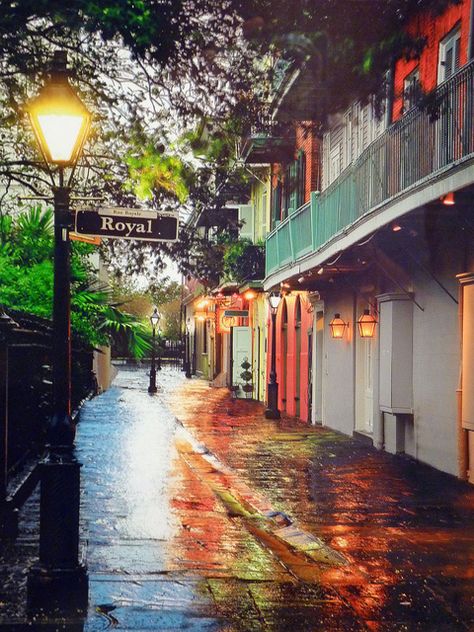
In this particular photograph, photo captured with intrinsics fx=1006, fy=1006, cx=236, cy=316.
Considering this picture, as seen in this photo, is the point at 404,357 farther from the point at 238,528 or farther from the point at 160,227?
the point at 160,227

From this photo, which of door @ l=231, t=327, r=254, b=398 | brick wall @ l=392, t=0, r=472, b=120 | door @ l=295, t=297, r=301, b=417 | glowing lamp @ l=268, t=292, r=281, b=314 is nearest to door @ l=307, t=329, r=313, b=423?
glowing lamp @ l=268, t=292, r=281, b=314

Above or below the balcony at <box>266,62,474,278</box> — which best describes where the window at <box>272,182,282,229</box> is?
above

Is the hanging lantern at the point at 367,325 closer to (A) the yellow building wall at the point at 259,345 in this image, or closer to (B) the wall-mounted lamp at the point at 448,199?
(B) the wall-mounted lamp at the point at 448,199

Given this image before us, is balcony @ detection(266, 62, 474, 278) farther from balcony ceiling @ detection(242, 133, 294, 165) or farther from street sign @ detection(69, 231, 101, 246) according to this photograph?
balcony ceiling @ detection(242, 133, 294, 165)

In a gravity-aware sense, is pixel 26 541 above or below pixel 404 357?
below

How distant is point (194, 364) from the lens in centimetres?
6119

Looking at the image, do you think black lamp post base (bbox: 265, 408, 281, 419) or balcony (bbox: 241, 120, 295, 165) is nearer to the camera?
black lamp post base (bbox: 265, 408, 281, 419)

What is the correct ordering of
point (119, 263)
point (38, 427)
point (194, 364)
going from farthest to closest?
point (194, 364)
point (119, 263)
point (38, 427)

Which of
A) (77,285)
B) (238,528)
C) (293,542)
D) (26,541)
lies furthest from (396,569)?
(77,285)

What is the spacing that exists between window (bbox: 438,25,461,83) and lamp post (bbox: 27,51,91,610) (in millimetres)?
8199

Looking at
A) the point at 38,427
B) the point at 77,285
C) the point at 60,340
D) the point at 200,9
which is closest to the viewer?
the point at 60,340

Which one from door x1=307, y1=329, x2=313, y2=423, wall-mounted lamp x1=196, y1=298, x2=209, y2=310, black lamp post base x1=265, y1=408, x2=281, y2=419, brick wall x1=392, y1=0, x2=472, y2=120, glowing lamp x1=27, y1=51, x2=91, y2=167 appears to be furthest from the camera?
wall-mounted lamp x1=196, y1=298, x2=209, y2=310

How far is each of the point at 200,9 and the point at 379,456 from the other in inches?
390

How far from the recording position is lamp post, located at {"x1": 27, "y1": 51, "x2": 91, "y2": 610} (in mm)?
6535
